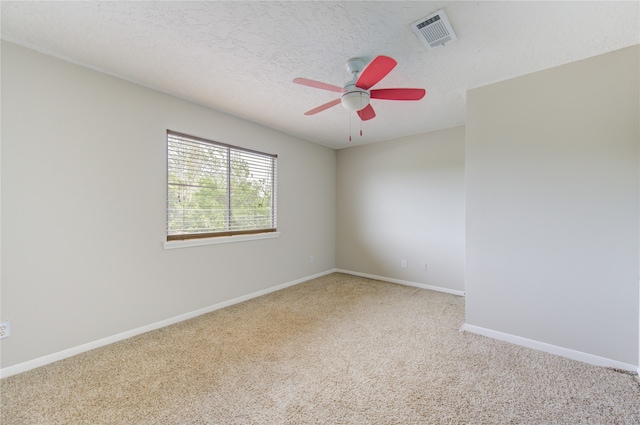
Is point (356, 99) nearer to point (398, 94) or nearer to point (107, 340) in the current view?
point (398, 94)

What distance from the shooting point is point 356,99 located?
207 centimetres

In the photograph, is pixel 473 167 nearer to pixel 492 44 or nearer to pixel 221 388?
pixel 492 44

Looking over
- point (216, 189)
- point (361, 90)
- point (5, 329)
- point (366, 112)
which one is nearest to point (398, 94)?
point (361, 90)

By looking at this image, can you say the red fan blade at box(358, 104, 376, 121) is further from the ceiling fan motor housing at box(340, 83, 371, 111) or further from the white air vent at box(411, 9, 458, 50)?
the white air vent at box(411, 9, 458, 50)

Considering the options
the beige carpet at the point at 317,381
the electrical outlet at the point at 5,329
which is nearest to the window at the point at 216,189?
the beige carpet at the point at 317,381

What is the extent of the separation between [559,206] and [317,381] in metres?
2.42

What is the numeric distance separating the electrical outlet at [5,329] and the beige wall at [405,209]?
4177mm

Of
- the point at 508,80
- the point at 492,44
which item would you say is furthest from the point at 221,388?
the point at 508,80

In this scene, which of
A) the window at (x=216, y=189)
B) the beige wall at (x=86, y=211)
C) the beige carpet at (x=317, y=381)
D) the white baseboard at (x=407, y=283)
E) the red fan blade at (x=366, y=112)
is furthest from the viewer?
the white baseboard at (x=407, y=283)

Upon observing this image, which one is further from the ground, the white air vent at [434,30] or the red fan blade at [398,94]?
the white air vent at [434,30]

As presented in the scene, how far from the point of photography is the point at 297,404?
1.67 m

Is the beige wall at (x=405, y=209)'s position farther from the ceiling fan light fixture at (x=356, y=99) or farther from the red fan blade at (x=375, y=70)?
the red fan blade at (x=375, y=70)

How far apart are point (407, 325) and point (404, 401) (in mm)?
1191

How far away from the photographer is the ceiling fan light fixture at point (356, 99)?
2051 millimetres
